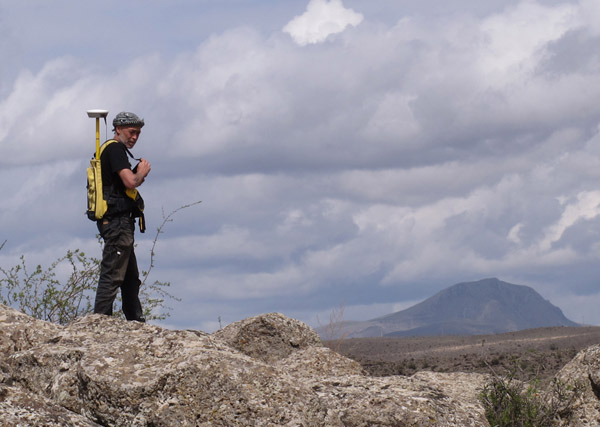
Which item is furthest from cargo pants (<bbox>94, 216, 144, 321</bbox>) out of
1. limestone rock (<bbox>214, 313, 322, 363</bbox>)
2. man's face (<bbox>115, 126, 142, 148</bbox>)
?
limestone rock (<bbox>214, 313, 322, 363</bbox>)

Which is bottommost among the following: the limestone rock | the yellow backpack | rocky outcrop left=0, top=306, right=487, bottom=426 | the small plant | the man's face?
the small plant

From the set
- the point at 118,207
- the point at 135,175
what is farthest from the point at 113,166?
the point at 118,207

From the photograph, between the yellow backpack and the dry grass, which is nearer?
the yellow backpack

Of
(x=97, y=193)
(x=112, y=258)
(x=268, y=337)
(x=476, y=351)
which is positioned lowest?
(x=268, y=337)

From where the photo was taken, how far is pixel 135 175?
9680 mm

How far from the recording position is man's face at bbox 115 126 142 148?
992cm

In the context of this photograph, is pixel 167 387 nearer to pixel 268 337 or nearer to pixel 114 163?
pixel 114 163

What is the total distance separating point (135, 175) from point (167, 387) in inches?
152

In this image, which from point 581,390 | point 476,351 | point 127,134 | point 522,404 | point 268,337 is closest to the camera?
point 522,404

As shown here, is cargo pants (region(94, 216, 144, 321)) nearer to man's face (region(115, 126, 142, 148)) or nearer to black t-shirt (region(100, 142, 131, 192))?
black t-shirt (region(100, 142, 131, 192))

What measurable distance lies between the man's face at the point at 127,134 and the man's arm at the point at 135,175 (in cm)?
35

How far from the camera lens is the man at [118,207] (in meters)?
9.63

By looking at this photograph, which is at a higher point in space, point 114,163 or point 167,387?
point 114,163

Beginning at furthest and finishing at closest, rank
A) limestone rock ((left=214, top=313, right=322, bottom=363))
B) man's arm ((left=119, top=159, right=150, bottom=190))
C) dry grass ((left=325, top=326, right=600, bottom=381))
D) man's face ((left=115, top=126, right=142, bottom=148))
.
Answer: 1. dry grass ((left=325, top=326, right=600, bottom=381))
2. limestone rock ((left=214, top=313, right=322, bottom=363))
3. man's face ((left=115, top=126, right=142, bottom=148))
4. man's arm ((left=119, top=159, right=150, bottom=190))
